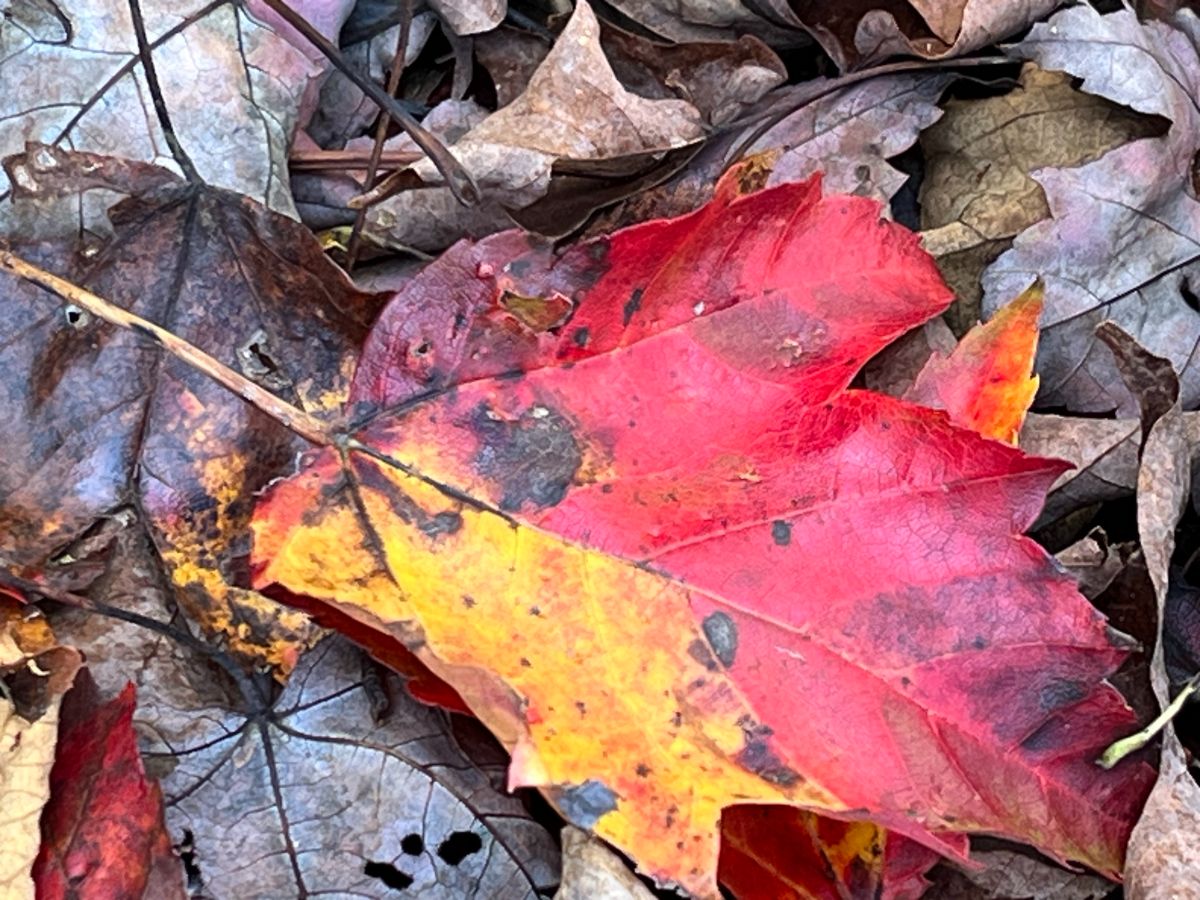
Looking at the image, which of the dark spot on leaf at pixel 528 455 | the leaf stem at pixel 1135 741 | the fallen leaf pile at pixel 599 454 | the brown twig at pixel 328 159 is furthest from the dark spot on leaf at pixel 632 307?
the leaf stem at pixel 1135 741

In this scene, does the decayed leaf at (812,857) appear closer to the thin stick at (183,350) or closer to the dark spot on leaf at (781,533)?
the dark spot on leaf at (781,533)

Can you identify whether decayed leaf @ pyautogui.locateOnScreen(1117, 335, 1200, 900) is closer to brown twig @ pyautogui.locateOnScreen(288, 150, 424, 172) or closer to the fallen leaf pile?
the fallen leaf pile

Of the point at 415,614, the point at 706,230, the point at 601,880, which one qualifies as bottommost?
the point at 601,880

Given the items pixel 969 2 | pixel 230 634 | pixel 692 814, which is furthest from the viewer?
pixel 969 2

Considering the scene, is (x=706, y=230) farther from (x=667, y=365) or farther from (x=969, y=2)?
(x=969, y=2)

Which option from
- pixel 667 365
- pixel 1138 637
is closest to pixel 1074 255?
pixel 1138 637

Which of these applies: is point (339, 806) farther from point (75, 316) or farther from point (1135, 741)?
point (1135, 741)
